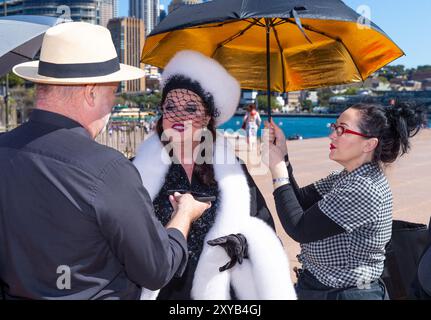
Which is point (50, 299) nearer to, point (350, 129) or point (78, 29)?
point (78, 29)

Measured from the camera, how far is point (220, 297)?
2.49 m

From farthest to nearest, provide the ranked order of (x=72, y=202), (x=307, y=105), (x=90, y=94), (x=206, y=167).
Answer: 1. (x=307, y=105)
2. (x=206, y=167)
3. (x=90, y=94)
4. (x=72, y=202)

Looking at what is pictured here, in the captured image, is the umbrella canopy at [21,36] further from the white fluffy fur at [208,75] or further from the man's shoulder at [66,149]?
the man's shoulder at [66,149]

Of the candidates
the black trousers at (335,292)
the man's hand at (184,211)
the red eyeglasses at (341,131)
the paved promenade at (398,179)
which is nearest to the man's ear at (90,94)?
the man's hand at (184,211)

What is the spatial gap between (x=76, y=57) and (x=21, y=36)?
81.3 inches

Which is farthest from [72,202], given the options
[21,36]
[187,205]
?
[21,36]

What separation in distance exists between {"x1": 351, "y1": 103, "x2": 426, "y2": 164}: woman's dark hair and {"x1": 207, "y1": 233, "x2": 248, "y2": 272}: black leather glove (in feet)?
2.53

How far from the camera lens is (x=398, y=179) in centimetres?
1082

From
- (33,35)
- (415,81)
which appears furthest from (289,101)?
(33,35)

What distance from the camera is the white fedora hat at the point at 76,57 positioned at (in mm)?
1786

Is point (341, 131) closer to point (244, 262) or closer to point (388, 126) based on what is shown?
point (388, 126)

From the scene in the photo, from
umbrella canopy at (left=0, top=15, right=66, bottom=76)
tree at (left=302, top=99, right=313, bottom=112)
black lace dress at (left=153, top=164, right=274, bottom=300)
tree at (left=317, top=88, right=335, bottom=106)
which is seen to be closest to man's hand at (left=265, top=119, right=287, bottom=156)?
black lace dress at (left=153, top=164, right=274, bottom=300)

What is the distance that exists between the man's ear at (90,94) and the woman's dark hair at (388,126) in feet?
4.40

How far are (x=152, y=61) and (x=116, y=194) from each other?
195 centimetres
